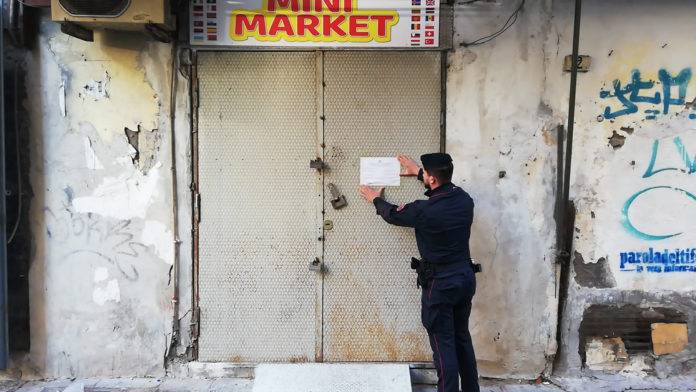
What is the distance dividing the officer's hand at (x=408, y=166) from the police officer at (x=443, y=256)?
1.13 feet

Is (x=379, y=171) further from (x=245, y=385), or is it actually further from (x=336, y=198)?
(x=245, y=385)

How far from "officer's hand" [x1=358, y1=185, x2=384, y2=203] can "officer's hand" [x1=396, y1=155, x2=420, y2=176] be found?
0.23 m

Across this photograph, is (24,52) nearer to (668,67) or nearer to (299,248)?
(299,248)

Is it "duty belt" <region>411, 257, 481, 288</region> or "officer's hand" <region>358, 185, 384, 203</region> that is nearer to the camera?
"duty belt" <region>411, 257, 481, 288</region>

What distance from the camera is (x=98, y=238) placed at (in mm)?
4234

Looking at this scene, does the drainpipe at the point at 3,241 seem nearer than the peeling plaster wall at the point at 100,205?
Yes

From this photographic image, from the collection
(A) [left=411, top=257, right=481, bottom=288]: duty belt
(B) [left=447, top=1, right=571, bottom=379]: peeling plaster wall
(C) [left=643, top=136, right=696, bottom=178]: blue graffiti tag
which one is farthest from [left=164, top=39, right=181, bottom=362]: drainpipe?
(C) [left=643, top=136, right=696, bottom=178]: blue graffiti tag

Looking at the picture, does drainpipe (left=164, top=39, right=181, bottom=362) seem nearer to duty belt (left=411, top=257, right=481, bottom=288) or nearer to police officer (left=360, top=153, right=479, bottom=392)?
police officer (left=360, top=153, right=479, bottom=392)

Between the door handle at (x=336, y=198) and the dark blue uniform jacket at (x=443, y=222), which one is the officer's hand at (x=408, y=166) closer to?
the dark blue uniform jacket at (x=443, y=222)

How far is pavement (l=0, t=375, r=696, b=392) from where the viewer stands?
4168 millimetres

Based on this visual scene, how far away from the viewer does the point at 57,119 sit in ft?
13.7

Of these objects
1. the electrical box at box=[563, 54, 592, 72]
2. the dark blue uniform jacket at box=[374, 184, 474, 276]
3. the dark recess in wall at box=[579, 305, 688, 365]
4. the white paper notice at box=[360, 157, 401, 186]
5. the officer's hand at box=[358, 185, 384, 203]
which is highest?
the electrical box at box=[563, 54, 592, 72]

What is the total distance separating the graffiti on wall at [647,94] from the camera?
162 inches

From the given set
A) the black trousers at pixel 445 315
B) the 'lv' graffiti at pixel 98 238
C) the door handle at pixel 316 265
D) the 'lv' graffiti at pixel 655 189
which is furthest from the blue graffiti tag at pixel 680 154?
the 'lv' graffiti at pixel 98 238
